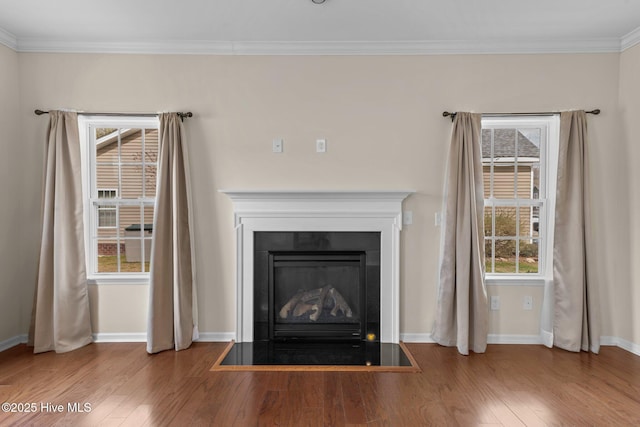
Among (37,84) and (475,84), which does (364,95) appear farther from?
(37,84)

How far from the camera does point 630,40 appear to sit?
345 centimetres

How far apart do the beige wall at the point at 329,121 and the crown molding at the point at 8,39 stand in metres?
0.10

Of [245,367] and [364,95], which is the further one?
[364,95]

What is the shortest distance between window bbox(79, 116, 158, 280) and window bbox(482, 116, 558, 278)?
3180 mm

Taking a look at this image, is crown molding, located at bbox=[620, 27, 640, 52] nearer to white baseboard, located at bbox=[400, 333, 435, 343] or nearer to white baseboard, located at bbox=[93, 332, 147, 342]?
white baseboard, located at bbox=[400, 333, 435, 343]

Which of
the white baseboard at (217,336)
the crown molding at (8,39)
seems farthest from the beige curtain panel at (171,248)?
the crown molding at (8,39)

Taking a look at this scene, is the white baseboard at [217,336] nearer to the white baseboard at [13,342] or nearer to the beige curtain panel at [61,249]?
the beige curtain panel at [61,249]

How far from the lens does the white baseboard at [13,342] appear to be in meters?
3.47

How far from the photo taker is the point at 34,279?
364 centimetres

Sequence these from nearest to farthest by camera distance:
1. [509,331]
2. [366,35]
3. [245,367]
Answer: [245,367], [366,35], [509,331]

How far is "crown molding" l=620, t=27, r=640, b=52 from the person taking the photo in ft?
11.1

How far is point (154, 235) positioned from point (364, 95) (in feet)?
7.32

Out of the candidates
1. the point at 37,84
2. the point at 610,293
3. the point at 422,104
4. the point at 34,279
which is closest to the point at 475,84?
the point at 422,104
